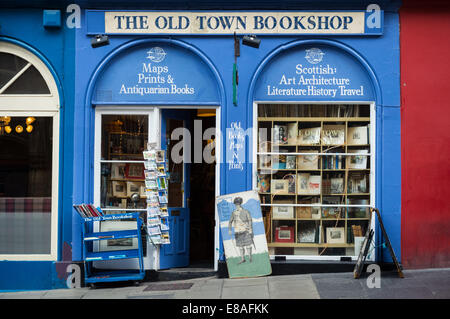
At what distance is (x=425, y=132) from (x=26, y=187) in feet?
21.9

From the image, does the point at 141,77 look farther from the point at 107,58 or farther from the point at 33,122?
the point at 33,122

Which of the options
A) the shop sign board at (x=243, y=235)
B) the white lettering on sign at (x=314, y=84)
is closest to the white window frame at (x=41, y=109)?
the shop sign board at (x=243, y=235)

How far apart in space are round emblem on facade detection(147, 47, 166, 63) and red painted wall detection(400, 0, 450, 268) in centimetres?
396

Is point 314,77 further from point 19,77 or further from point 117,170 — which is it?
point 19,77

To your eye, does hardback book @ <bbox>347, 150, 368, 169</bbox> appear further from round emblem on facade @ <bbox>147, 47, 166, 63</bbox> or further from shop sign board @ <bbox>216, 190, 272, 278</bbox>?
round emblem on facade @ <bbox>147, 47, 166, 63</bbox>

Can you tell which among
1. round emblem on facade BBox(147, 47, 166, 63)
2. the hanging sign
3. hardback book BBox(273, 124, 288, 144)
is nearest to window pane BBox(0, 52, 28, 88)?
the hanging sign

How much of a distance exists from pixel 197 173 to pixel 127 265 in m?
2.84

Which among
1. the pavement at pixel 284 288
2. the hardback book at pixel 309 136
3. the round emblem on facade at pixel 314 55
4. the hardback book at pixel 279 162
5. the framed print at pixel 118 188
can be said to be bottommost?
the pavement at pixel 284 288

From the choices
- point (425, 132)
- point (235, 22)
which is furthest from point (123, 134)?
point (425, 132)

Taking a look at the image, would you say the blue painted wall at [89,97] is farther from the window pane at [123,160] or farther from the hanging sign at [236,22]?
the window pane at [123,160]

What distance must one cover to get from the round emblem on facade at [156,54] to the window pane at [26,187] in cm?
200

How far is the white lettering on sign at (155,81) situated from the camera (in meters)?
8.83

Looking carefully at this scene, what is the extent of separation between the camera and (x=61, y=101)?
29.0 ft

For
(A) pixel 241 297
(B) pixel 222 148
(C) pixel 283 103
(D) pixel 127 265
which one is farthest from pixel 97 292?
(C) pixel 283 103
